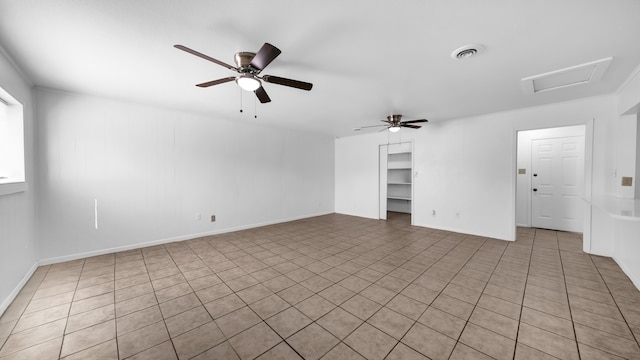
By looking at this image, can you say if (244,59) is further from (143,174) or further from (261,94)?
(143,174)

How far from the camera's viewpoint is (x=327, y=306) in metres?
2.10

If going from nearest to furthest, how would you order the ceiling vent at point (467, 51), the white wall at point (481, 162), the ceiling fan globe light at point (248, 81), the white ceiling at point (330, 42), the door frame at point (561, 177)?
the white ceiling at point (330, 42) < the ceiling vent at point (467, 51) < the ceiling fan globe light at point (248, 81) < the white wall at point (481, 162) < the door frame at point (561, 177)

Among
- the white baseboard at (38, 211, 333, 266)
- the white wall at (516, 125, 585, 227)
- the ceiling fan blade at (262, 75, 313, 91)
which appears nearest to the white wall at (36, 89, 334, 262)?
the white baseboard at (38, 211, 333, 266)

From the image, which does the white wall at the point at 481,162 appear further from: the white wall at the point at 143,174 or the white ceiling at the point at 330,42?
the white wall at the point at 143,174

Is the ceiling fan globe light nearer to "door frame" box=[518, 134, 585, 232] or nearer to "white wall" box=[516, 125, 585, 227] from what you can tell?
"white wall" box=[516, 125, 585, 227]

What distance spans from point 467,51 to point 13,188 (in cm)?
465

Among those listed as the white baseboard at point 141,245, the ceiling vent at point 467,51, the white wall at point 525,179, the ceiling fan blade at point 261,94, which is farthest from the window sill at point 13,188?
the white wall at point 525,179

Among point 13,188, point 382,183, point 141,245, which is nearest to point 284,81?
point 13,188

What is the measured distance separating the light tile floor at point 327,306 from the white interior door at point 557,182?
179cm

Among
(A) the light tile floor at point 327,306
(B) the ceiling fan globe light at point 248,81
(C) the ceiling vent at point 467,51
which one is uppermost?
(C) the ceiling vent at point 467,51

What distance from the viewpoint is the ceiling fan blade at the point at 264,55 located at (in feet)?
5.47

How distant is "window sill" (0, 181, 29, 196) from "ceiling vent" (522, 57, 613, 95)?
5505 mm

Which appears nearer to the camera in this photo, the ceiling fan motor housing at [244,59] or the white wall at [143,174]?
the ceiling fan motor housing at [244,59]

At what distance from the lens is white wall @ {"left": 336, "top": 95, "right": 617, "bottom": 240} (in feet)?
11.0
